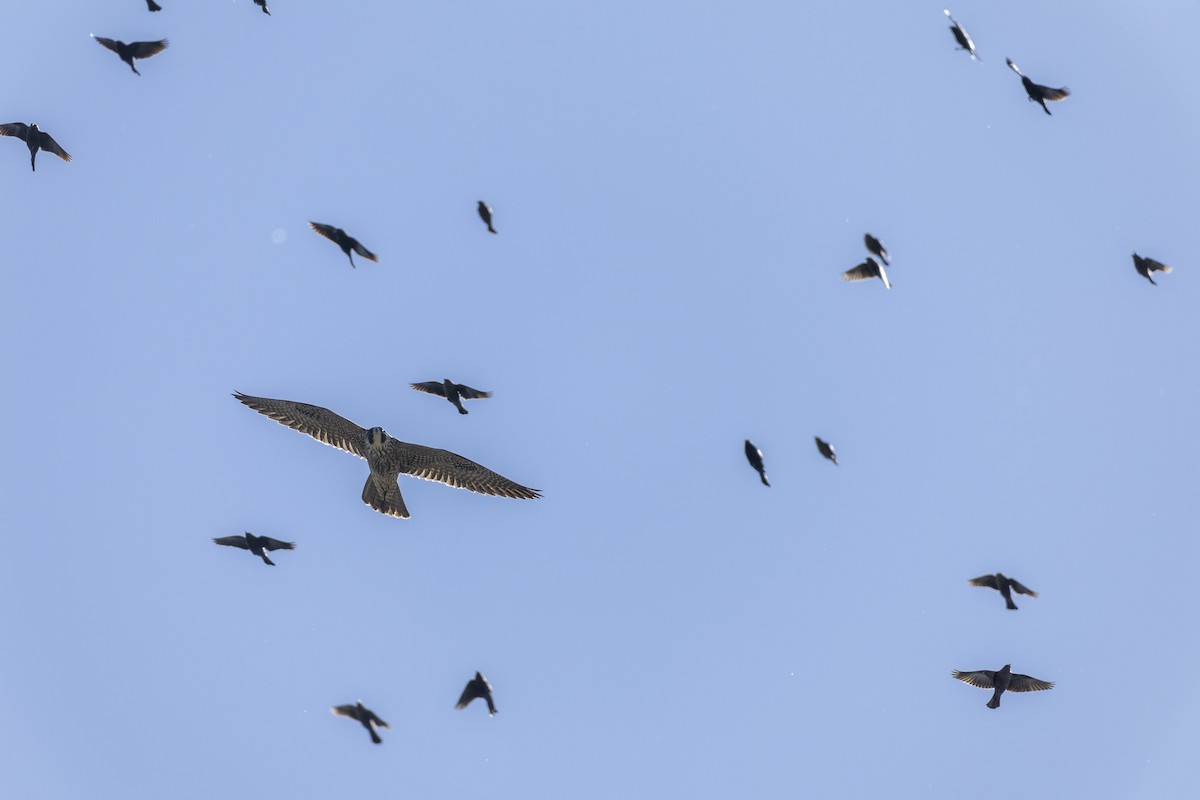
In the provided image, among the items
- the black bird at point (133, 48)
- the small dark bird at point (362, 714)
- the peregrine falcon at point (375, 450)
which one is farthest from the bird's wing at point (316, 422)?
the black bird at point (133, 48)

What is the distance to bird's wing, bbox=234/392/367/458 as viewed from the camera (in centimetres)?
2312

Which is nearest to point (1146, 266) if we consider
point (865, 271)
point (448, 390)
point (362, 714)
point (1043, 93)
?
point (1043, 93)

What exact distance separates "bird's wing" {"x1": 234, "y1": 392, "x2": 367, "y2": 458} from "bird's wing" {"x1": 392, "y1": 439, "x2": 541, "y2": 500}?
2.67 ft

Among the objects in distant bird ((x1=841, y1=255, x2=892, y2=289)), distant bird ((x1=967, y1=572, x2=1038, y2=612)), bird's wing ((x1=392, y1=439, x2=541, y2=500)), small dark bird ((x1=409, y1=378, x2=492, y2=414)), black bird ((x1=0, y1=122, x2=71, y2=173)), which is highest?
distant bird ((x1=841, y1=255, x2=892, y2=289))

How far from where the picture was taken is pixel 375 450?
23.1 m

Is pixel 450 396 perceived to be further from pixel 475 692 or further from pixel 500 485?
pixel 475 692

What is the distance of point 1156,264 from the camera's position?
25031mm

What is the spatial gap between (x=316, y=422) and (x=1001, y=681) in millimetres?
12536

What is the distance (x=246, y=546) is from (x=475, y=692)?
4.76 m

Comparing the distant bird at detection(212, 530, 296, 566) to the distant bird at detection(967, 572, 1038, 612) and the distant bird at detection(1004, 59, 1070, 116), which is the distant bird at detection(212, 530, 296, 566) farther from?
the distant bird at detection(1004, 59, 1070, 116)

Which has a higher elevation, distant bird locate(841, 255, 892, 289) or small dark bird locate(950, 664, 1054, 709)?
distant bird locate(841, 255, 892, 289)

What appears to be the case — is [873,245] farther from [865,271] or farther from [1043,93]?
[1043,93]

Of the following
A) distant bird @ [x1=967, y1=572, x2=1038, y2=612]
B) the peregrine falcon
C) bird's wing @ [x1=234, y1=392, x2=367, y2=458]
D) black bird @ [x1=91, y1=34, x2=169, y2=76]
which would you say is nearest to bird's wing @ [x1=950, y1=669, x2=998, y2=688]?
distant bird @ [x1=967, y1=572, x2=1038, y2=612]

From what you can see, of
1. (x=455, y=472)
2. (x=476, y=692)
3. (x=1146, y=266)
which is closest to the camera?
(x=476, y=692)
